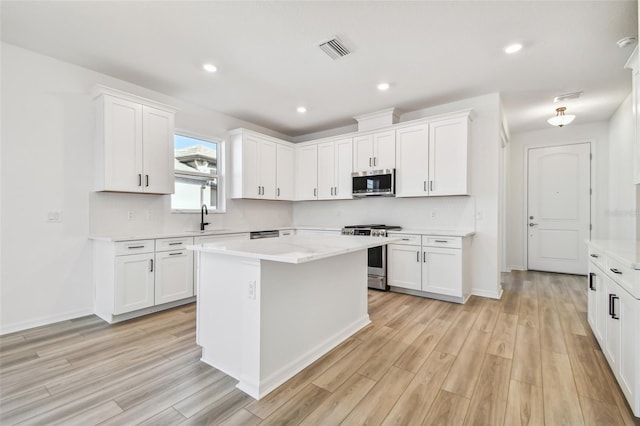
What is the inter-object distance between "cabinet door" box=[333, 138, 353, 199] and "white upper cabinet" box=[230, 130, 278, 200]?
1.12 meters

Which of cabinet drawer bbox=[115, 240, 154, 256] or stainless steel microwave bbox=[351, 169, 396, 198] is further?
stainless steel microwave bbox=[351, 169, 396, 198]

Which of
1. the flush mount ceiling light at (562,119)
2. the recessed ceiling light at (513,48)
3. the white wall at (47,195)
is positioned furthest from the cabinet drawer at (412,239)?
the white wall at (47,195)

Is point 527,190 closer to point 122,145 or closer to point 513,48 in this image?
point 513,48

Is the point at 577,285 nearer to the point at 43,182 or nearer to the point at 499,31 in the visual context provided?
the point at 499,31

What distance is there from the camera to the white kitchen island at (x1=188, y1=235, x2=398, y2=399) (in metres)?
1.86

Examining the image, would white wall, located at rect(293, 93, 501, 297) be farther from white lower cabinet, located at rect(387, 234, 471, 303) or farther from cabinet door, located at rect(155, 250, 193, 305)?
cabinet door, located at rect(155, 250, 193, 305)

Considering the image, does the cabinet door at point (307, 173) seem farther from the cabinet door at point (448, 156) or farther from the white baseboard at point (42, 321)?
the white baseboard at point (42, 321)

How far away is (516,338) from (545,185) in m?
4.14

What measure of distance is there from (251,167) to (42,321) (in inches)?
122

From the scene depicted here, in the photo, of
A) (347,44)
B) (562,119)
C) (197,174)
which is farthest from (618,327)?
(197,174)

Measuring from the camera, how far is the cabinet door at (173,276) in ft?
10.9

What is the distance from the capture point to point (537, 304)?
144 inches

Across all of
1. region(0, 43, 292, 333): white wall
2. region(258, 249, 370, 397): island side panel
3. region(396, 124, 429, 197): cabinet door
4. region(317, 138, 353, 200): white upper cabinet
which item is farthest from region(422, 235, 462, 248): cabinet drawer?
region(0, 43, 292, 333): white wall

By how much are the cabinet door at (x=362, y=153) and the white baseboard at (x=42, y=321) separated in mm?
3985
